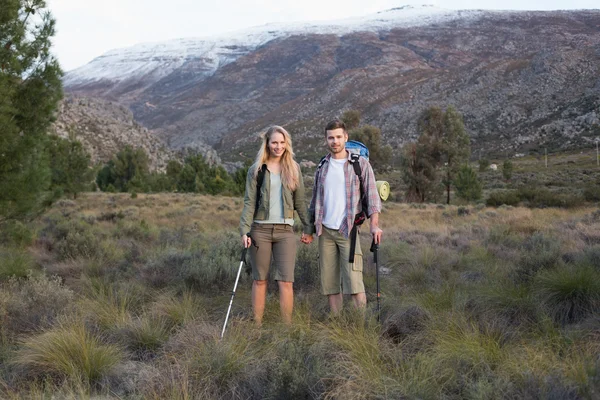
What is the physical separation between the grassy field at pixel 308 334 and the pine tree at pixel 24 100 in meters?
1.43

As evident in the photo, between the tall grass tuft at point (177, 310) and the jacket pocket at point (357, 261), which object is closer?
the jacket pocket at point (357, 261)

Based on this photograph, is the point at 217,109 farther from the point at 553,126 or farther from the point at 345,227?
the point at 345,227

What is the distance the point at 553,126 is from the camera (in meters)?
78.9

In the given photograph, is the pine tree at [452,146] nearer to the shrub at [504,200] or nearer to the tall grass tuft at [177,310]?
the shrub at [504,200]

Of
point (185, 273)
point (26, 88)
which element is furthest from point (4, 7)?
point (185, 273)

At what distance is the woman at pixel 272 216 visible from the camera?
4.36m

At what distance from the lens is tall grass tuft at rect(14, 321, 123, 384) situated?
335cm

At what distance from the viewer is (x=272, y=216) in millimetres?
4363

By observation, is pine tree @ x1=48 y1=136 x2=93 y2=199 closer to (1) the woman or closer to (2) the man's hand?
(1) the woman

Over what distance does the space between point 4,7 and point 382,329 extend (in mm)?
7076

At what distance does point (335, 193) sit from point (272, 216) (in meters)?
0.64

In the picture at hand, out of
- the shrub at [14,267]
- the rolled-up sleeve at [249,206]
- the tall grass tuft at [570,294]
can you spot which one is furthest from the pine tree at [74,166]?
the tall grass tuft at [570,294]

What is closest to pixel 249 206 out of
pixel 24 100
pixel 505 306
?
pixel 505 306

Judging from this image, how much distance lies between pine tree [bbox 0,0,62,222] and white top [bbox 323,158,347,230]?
5.39 metres
